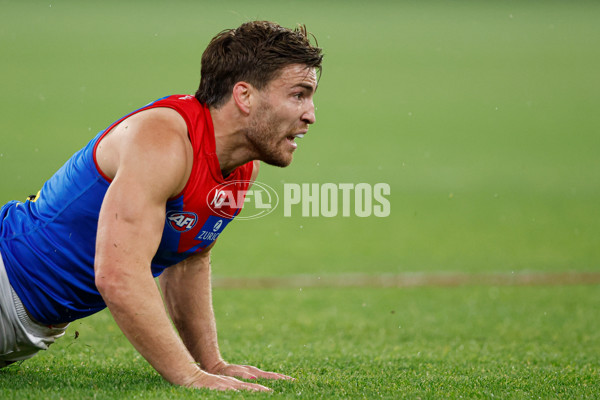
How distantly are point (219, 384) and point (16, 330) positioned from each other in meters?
1.19

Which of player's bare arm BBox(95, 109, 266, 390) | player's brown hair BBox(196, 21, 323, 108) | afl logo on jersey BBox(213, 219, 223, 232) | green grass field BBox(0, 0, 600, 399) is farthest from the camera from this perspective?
green grass field BBox(0, 0, 600, 399)

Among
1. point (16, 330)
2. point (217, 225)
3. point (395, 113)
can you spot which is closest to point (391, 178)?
point (395, 113)

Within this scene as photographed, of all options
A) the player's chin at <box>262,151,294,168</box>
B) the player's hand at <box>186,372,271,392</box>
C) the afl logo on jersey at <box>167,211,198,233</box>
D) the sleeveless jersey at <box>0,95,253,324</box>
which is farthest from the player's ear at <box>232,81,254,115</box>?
the player's hand at <box>186,372,271,392</box>

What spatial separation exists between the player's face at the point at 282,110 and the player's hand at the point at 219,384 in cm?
118

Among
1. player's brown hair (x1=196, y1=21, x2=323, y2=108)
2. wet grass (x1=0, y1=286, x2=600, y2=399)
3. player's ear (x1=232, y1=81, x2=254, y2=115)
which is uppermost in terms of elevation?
player's brown hair (x1=196, y1=21, x2=323, y2=108)

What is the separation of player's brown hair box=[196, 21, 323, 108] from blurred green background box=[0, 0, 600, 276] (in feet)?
22.4

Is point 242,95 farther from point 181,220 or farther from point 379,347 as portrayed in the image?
point 379,347

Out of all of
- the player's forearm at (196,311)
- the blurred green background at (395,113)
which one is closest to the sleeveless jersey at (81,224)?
the player's forearm at (196,311)

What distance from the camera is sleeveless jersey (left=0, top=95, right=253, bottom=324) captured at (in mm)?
4090

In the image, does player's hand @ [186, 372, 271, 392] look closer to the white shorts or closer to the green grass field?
the green grass field

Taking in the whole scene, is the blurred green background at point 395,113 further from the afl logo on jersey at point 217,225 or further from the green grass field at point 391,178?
the afl logo on jersey at point 217,225

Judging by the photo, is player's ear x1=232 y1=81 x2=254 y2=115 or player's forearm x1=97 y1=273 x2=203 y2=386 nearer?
player's forearm x1=97 y1=273 x2=203 y2=386

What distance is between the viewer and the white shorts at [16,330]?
426 centimetres

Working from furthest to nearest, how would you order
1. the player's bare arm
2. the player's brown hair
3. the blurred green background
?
the blurred green background → the player's brown hair → the player's bare arm
